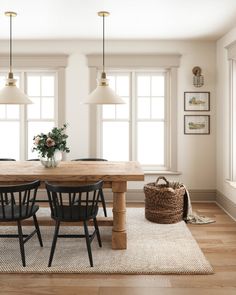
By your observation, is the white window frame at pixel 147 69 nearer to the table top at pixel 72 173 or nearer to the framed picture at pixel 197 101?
the framed picture at pixel 197 101

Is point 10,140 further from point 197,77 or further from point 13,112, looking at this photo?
point 197,77

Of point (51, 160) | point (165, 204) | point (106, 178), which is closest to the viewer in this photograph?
point (106, 178)

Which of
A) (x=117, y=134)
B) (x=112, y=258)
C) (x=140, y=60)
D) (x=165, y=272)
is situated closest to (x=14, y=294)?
(x=112, y=258)

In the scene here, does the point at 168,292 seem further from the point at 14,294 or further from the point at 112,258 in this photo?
the point at 14,294

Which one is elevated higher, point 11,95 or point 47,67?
point 47,67

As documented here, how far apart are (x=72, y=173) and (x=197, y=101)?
10.6 feet

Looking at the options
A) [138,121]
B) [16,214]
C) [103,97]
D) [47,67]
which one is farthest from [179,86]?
[16,214]

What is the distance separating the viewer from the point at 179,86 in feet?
21.4

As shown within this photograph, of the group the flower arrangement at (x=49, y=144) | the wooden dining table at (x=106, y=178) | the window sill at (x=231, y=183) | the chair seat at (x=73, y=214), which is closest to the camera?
the chair seat at (x=73, y=214)

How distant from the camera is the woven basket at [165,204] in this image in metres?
5.13

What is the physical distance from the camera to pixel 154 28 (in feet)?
18.8

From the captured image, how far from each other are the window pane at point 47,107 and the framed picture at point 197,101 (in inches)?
92.0

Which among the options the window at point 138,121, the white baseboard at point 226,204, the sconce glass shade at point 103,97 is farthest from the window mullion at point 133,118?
the sconce glass shade at point 103,97

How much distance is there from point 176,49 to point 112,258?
4011 mm
